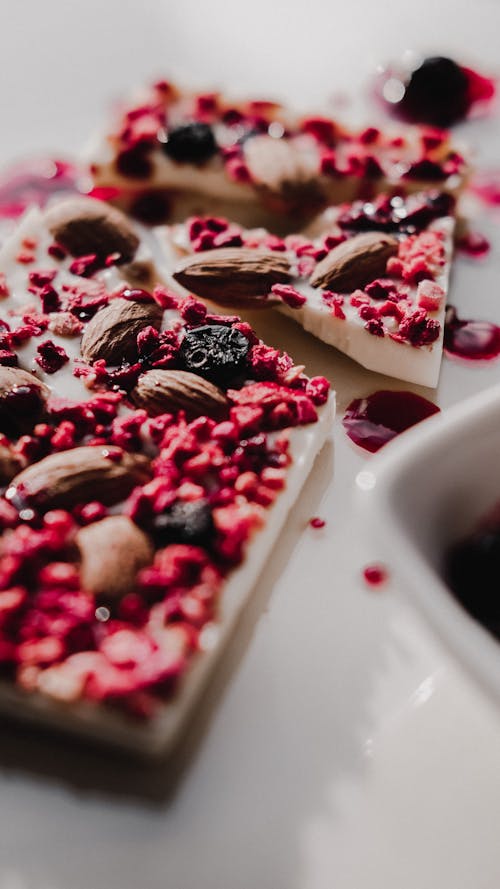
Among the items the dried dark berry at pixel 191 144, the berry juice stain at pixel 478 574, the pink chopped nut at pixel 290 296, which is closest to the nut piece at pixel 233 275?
the pink chopped nut at pixel 290 296

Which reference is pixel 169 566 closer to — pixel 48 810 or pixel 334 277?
pixel 48 810

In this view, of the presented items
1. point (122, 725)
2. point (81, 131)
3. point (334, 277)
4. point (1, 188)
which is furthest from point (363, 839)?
point (81, 131)

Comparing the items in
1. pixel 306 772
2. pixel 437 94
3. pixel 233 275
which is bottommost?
pixel 306 772

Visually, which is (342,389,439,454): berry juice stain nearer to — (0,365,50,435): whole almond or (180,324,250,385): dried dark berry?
(180,324,250,385): dried dark berry

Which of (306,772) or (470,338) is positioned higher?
(470,338)

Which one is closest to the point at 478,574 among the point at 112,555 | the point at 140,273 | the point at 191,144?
the point at 112,555

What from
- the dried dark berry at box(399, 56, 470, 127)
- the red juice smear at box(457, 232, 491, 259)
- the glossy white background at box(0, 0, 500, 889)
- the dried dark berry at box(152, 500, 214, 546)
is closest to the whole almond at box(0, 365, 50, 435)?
the dried dark berry at box(152, 500, 214, 546)

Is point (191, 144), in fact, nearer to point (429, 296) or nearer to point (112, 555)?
point (429, 296)
